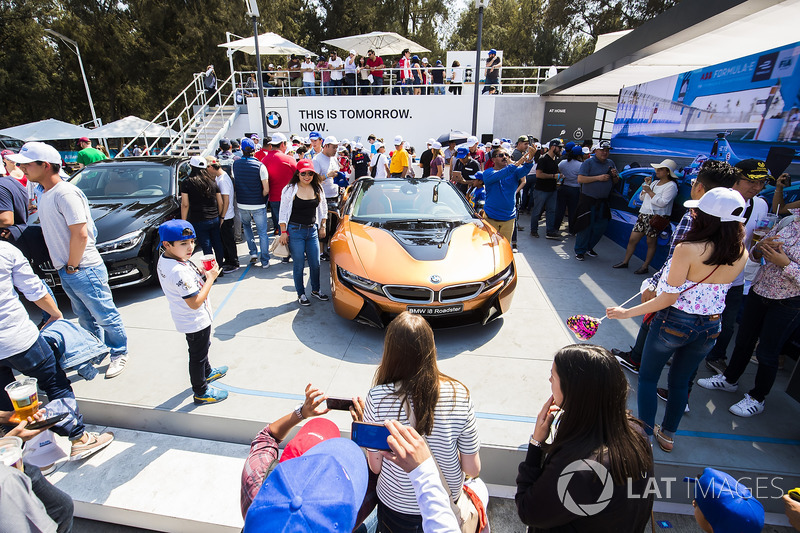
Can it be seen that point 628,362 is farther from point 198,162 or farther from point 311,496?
point 198,162

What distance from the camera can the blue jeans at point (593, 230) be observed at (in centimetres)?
663

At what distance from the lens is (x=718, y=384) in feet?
11.1

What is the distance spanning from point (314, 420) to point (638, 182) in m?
7.45

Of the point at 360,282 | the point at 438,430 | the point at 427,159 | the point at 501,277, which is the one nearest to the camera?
the point at 438,430

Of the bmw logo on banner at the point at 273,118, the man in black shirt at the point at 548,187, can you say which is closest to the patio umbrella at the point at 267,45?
the bmw logo on banner at the point at 273,118

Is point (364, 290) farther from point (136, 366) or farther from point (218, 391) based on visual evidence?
point (136, 366)

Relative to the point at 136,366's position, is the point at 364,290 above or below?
above

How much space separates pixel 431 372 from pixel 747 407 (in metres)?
3.01

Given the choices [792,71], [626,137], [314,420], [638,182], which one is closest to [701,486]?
[314,420]

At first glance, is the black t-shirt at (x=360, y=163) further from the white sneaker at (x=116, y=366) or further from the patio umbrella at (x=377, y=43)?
the patio umbrella at (x=377, y=43)

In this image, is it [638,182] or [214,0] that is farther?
[214,0]

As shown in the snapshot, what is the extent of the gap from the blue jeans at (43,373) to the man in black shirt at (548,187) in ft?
24.1

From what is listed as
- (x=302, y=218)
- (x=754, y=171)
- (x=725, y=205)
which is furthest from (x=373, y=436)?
(x=302, y=218)

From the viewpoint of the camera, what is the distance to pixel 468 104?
561 inches
